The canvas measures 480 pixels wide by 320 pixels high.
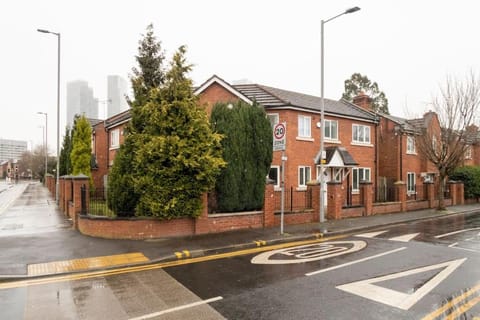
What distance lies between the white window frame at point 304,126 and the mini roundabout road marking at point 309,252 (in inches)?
388

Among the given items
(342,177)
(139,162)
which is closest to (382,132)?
(342,177)

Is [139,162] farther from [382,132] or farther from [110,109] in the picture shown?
[110,109]

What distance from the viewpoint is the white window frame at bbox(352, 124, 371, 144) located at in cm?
2322

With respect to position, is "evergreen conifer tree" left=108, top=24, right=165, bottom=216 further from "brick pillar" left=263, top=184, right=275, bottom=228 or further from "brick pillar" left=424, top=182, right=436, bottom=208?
"brick pillar" left=424, top=182, right=436, bottom=208

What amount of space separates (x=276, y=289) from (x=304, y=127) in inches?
586

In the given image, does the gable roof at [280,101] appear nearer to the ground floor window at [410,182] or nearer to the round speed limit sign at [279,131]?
the ground floor window at [410,182]

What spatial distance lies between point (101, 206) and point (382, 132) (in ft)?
69.1

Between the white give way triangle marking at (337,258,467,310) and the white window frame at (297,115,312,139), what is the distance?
1307cm

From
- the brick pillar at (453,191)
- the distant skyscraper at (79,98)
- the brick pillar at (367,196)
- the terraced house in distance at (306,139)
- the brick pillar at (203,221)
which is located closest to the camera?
the brick pillar at (203,221)

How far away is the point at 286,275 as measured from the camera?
7.21 meters

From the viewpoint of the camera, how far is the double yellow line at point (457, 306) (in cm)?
511

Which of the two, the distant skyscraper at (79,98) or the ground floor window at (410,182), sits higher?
the distant skyscraper at (79,98)

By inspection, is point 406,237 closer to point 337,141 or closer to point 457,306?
point 457,306

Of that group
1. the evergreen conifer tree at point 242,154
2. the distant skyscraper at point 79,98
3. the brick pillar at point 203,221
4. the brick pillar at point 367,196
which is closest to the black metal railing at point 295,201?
the evergreen conifer tree at point 242,154
